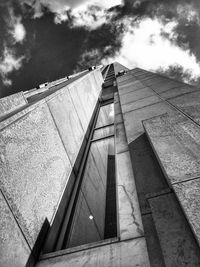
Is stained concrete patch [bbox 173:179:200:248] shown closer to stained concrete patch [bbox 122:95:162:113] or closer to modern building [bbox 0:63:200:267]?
modern building [bbox 0:63:200:267]

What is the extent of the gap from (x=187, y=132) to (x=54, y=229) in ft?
7.25

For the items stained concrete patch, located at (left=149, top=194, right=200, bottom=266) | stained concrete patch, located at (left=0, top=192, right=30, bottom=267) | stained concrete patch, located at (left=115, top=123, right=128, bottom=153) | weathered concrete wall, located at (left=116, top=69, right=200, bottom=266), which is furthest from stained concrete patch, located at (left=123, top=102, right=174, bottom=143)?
stained concrete patch, located at (left=0, top=192, right=30, bottom=267)

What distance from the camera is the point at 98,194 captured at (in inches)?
141

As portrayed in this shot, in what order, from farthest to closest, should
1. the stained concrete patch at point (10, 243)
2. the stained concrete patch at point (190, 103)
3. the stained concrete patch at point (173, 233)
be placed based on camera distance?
the stained concrete patch at point (190, 103) → the stained concrete patch at point (10, 243) → the stained concrete patch at point (173, 233)

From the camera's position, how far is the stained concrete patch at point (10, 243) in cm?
164

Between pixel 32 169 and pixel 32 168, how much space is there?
0.5 inches

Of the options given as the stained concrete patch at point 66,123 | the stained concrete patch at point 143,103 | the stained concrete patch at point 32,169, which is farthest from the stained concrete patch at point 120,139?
the stained concrete patch at point 32,169

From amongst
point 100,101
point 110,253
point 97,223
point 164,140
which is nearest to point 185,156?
point 164,140

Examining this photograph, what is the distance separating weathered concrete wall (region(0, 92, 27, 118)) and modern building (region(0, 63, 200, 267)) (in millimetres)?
24

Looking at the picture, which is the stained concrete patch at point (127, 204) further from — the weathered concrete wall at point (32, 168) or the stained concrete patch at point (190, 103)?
the stained concrete patch at point (190, 103)

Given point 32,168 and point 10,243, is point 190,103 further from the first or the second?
point 10,243

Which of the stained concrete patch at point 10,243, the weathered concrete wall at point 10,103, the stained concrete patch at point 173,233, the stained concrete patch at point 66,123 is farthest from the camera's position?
the stained concrete patch at point 66,123

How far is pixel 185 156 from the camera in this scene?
2.23 meters

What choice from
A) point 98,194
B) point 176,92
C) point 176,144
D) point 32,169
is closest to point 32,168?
point 32,169
